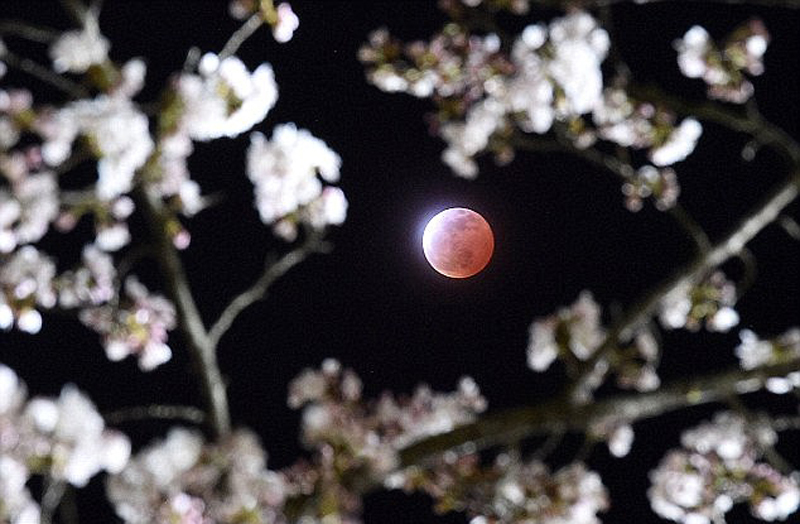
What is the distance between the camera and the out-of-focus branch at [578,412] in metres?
3.55

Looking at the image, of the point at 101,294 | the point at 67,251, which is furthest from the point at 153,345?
the point at 67,251

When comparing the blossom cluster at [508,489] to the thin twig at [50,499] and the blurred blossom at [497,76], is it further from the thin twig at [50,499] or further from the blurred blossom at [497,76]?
the blurred blossom at [497,76]

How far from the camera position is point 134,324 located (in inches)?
187

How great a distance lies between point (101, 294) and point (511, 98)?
8.26 ft

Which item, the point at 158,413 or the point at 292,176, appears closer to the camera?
the point at 158,413

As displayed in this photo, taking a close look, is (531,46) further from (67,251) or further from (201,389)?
(67,251)

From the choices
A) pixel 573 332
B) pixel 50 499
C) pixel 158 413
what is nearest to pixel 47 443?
pixel 50 499

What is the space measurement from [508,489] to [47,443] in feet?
6.94

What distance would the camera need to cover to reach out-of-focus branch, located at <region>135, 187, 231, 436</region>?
383cm

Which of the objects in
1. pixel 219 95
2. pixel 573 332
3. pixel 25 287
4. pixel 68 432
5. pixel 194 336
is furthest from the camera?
pixel 573 332

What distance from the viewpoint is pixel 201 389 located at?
3.85 metres

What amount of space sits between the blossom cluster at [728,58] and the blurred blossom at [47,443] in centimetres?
411

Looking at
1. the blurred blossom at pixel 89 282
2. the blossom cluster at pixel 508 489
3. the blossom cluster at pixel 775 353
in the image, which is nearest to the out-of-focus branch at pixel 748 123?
the blossom cluster at pixel 775 353

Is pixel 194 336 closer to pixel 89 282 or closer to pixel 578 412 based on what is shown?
pixel 89 282
